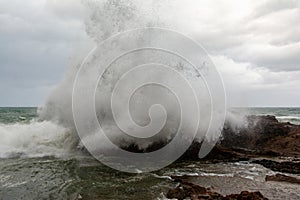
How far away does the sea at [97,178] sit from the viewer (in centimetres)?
891

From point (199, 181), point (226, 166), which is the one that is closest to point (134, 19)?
point (226, 166)

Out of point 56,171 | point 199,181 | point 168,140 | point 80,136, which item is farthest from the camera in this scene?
point 80,136

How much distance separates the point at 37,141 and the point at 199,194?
10.8 m

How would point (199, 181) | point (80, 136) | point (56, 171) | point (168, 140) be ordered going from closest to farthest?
1. point (199, 181)
2. point (56, 171)
3. point (168, 140)
4. point (80, 136)

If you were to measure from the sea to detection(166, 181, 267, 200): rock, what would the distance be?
30 centimetres

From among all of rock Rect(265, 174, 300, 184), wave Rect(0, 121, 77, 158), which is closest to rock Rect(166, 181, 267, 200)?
rock Rect(265, 174, 300, 184)

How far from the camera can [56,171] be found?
11688mm

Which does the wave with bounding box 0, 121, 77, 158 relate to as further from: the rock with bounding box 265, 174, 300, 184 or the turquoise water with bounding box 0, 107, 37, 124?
the turquoise water with bounding box 0, 107, 37, 124

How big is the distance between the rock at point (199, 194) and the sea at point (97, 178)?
1.00ft

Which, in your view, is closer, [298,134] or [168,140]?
[168,140]

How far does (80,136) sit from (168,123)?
411 centimetres

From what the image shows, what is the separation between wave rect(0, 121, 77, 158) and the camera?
608 inches

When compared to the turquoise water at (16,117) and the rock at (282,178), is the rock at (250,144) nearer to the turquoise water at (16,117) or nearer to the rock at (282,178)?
the rock at (282,178)

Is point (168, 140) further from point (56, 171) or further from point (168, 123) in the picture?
point (56, 171)
